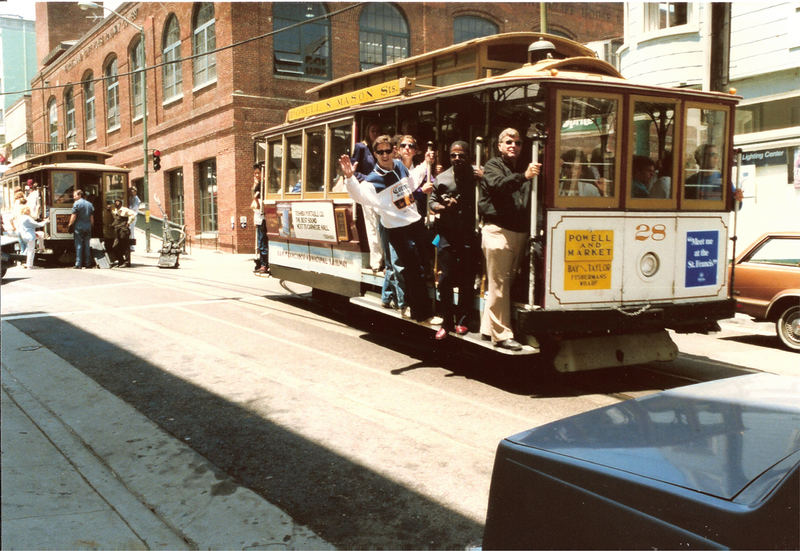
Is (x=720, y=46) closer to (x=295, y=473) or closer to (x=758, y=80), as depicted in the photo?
(x=758, y=80)

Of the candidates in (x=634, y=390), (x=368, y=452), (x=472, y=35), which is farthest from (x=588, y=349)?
(x=472, y=35)

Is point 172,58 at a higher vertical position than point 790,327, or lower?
higher

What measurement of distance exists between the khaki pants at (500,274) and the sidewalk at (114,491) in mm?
3203

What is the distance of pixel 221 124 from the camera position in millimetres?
25875

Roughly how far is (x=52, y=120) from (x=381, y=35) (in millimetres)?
29135

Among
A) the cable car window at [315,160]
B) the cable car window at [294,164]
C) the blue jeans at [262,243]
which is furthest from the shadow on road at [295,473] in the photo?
the blue jeans at [262,243]

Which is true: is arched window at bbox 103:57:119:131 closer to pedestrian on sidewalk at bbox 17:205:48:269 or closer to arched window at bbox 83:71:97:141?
arched window at bbox 83:71:97:141

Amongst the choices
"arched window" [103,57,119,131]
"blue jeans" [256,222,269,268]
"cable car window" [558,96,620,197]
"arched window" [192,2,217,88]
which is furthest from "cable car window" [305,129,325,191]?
"arched window" [103,57,119,131]

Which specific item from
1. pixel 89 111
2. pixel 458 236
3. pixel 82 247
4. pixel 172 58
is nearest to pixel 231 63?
pixel 172 58

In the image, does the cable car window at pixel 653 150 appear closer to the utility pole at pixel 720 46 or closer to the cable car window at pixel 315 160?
the cable car window at pixel 315 160

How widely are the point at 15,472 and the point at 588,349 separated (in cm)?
510

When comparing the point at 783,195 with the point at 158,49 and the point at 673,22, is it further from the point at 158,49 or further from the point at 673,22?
the point at 158,49

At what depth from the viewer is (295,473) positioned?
4711mm

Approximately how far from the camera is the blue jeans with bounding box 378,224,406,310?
8.16 m
